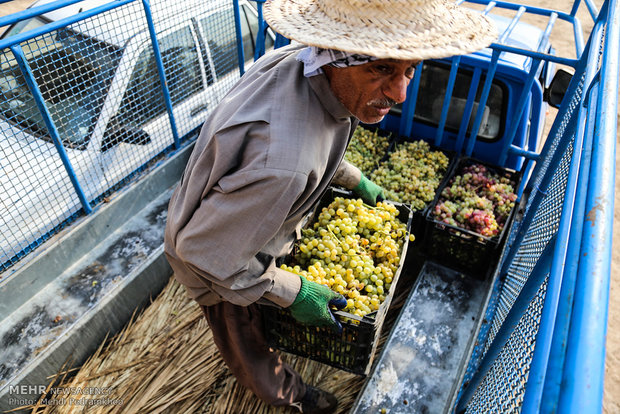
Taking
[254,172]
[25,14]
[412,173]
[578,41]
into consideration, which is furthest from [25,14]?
[578,41]

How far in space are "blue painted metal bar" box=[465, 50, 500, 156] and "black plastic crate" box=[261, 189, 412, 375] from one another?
154 centimetres

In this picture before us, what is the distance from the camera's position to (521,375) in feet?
4.66

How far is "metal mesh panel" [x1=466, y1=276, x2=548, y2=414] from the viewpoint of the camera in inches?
55.5

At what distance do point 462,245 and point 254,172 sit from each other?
206 cm

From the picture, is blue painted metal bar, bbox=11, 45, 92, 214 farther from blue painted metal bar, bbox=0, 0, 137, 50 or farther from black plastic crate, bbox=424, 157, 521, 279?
black plastic crate, bbox=424, 157, 521, 279

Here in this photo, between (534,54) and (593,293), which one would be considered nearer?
(593,293)

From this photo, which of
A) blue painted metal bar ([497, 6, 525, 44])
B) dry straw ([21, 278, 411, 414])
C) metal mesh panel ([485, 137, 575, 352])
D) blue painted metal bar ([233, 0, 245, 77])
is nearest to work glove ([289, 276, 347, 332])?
metal mesh panel ([485, 137, 575, 352])

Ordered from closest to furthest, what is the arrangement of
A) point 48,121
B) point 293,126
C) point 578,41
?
point 293,126, point 48,121, point 578,41

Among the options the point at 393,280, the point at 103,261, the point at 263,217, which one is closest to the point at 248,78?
the point at 263,217

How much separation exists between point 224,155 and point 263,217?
295 mm

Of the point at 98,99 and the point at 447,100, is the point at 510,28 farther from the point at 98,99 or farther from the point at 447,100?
the point at 98,99

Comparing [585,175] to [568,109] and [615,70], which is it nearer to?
[615,70]

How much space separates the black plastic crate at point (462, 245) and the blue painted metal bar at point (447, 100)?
538mm

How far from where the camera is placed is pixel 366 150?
3.74 metres
